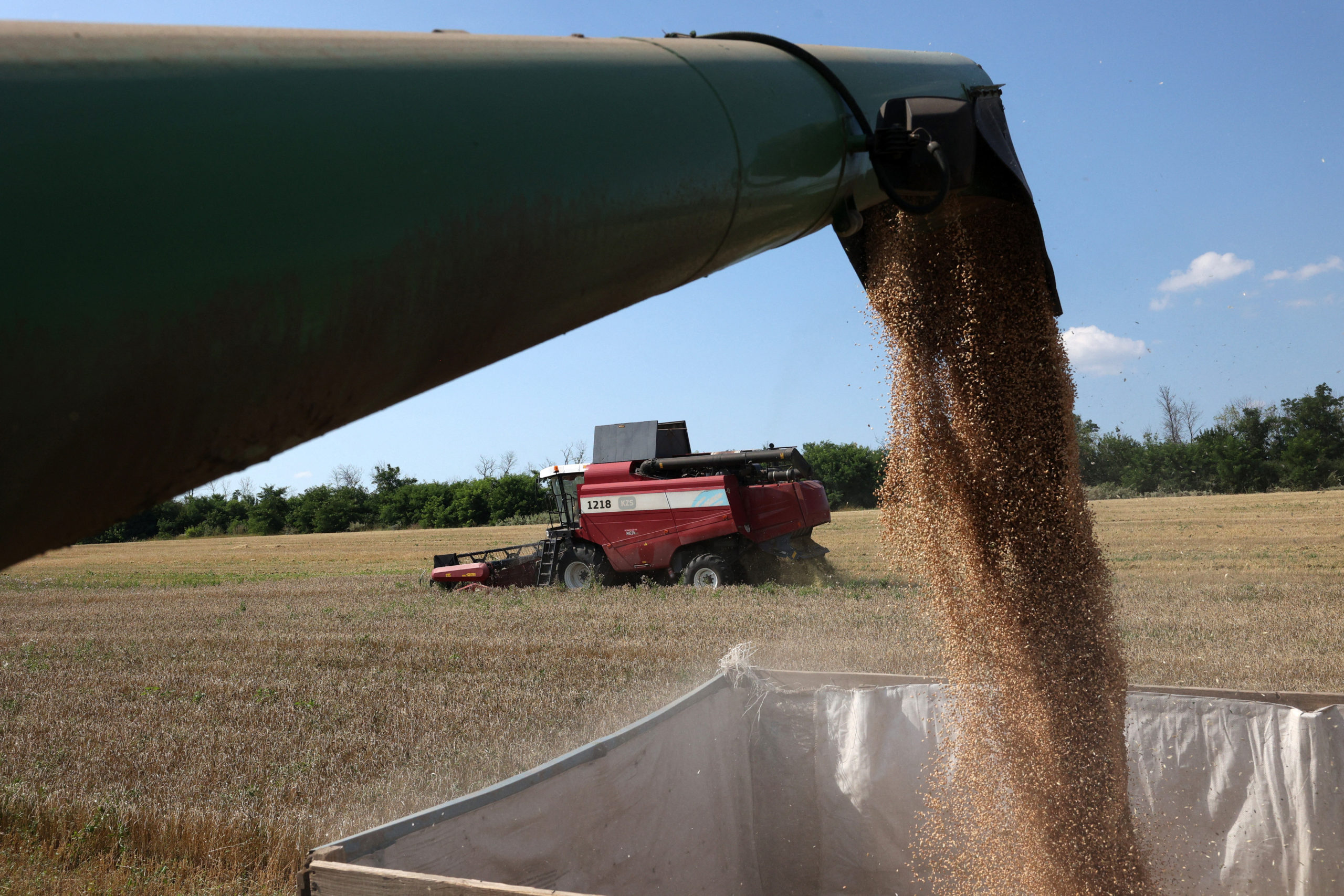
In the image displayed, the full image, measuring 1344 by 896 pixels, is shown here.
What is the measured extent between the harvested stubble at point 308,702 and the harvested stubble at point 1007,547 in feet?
5.27

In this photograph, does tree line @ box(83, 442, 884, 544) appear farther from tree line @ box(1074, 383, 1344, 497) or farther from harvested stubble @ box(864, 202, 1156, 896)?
harvested stubble @ box(864, 202, 1156, 896)

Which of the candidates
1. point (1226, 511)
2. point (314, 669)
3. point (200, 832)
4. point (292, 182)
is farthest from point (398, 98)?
point (1226, 511)

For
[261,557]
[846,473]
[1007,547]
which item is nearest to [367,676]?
[1007,547]

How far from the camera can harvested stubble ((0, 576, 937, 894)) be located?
3.10 meters

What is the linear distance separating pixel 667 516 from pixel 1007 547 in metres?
8.53

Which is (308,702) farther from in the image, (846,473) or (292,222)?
(846,473)

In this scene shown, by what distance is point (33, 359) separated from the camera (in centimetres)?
53

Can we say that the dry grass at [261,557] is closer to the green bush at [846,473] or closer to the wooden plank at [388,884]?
the green bush at [846,473]

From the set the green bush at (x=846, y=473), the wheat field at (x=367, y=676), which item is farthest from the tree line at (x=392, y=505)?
the wheat field at (x=367, y=676)

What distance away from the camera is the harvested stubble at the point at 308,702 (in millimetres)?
3102

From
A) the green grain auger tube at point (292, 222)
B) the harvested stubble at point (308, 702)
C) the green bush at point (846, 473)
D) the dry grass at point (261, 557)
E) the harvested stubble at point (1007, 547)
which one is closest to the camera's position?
the green grain auger tube at point (292, 222)

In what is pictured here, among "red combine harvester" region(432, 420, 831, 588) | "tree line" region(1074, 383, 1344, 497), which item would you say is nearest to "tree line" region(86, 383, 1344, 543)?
"tree line" region(1074, 383, 1344, 497)

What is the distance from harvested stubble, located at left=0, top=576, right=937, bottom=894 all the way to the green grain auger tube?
256cm

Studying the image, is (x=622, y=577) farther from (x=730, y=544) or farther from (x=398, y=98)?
(x=398, y=98)
